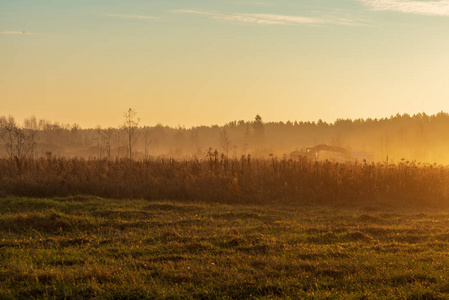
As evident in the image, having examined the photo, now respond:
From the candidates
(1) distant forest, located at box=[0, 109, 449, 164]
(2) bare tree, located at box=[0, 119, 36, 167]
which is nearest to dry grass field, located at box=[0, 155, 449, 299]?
(2) bare tree, located at box=[0, 119, 36, 167]

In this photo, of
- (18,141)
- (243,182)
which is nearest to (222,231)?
(243,182)

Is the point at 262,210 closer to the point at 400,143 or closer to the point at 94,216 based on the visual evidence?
the point at 94,216

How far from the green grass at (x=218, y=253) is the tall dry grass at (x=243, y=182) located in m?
2.64

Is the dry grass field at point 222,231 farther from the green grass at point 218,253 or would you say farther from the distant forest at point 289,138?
the distant forest at point 289,138

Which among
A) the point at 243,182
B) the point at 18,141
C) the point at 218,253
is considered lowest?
the point at 218,253

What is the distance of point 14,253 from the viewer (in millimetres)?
9352

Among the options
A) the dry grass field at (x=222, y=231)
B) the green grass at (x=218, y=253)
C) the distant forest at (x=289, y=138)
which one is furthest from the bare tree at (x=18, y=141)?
the distant forest at (x=289, y=138)

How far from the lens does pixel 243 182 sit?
18.8m

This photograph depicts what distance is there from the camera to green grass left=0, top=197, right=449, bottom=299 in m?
6.97

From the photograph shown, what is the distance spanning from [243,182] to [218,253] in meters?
9.61

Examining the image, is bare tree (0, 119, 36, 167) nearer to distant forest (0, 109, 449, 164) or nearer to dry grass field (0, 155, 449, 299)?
dry grass field (0, 155, 449, 299)

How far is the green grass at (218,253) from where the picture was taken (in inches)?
275

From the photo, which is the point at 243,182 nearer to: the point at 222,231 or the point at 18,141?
the point at 222,231

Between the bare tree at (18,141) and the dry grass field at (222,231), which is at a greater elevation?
the bare tree at (18,141)
